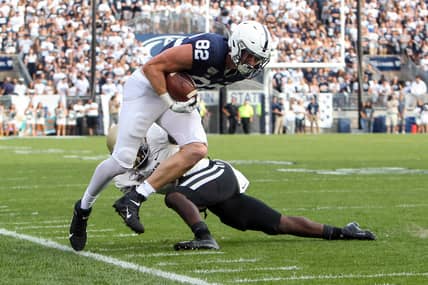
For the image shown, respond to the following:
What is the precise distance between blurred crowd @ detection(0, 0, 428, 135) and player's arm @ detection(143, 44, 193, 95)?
24.2 m

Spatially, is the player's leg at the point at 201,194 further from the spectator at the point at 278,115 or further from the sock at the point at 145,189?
the spectator at the point at 278,115

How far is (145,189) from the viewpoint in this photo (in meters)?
6.33

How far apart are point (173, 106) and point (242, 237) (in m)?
1.25

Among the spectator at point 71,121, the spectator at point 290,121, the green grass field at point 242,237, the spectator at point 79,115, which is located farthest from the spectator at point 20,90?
the green grass field at point 242,237

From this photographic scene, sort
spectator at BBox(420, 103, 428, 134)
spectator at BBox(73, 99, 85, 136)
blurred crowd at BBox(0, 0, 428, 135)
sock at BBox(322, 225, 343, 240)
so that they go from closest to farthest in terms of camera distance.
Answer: sock at BBox(322, 225, 343, 240)
spectator at BBox(73, 99, 85, 136)
blurred crowd at BBox(0, 0, 428, 135)
spectator at BBox(420, 103, 428, 134)

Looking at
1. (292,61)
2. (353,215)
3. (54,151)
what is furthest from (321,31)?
(353,215)

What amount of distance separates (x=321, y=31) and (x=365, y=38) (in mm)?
4131

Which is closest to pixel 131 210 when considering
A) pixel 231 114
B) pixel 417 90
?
pixel 231 114

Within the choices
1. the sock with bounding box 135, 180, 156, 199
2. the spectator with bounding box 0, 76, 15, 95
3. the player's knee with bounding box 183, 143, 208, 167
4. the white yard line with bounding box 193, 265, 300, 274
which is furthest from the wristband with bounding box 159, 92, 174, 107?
the spectator with bounding box 0, 76, 15, 95

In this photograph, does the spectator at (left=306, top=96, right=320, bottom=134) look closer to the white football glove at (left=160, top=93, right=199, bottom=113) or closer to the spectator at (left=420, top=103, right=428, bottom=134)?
the spectator at (left=420, top=103, right=428, bottom=134)

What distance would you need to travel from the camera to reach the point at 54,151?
2038 cm

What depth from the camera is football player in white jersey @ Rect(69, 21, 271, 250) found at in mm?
6426

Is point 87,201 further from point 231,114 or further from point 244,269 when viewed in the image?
point 231,114

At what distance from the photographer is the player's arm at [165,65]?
21.2 ft
